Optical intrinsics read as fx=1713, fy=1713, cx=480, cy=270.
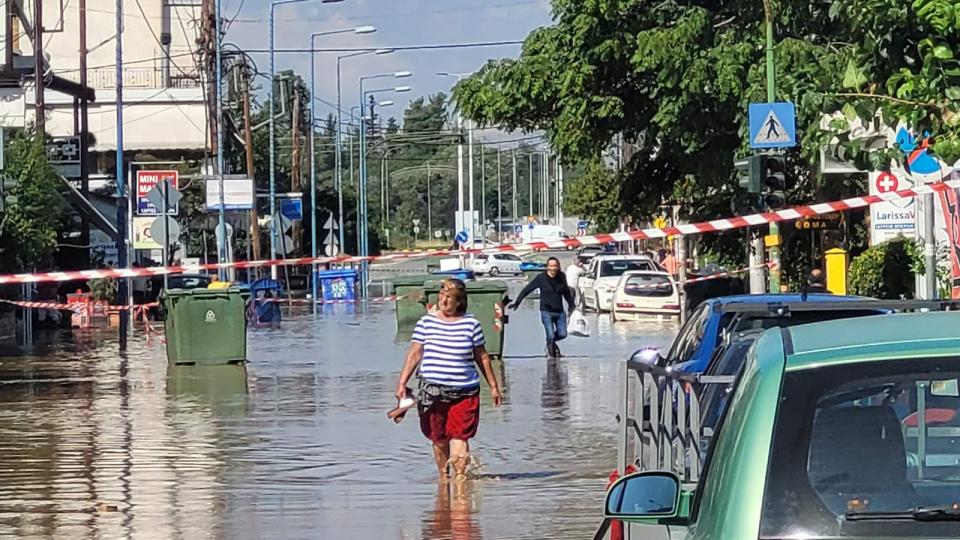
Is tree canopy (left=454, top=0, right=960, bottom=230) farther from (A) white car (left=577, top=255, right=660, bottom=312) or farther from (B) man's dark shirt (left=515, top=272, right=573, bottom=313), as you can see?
(A) white car (left=577, top=255, right=660, bottom=312)

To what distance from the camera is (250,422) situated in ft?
59.3

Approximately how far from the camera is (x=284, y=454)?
1524cm

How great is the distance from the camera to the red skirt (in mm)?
12672

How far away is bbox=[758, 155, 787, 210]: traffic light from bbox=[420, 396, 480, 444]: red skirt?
40.8 ft

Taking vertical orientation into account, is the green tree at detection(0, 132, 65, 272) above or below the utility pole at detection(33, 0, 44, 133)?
below

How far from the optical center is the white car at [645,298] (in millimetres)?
41000

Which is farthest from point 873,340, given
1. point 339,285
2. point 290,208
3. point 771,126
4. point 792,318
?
point 290,208

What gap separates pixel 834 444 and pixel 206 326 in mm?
22943

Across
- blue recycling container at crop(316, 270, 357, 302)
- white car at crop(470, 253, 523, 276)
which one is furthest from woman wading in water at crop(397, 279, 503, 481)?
white car at crop(470, 253, 523, 276)

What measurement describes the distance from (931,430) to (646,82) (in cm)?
3077

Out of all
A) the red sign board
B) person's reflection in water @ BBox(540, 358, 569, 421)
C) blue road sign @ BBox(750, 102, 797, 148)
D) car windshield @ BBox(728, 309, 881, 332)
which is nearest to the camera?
car windshield @ BBox(728, 309, 881, 332)

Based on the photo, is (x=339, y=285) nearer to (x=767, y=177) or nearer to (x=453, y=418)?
(x=767, y=177)

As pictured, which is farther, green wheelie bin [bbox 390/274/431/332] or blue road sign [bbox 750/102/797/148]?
green wheelie bin [bbox 390/274/431/332]

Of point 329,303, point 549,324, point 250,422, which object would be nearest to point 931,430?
point 250,422
